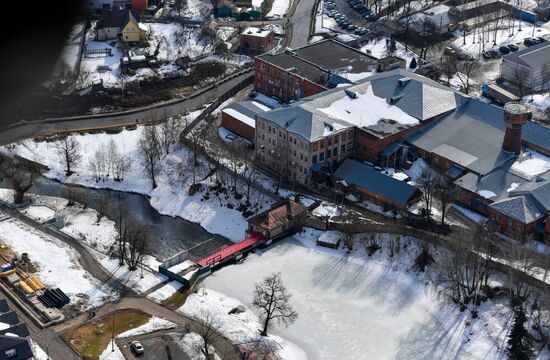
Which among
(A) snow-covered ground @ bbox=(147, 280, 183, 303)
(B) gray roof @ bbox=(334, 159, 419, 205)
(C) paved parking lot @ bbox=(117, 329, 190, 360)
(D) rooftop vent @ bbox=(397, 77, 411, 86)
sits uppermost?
(D) rooftop vent @ bbox=(397, 77, 411, 86)

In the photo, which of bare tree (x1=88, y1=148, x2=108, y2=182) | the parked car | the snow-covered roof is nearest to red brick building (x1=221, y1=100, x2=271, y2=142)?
bare tree (x1=88, y1=148, x2=108, y2=182)

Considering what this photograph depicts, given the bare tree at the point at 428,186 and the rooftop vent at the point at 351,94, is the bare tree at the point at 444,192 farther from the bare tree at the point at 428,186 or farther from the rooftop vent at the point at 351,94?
the rooftop vent at the point at 351,94

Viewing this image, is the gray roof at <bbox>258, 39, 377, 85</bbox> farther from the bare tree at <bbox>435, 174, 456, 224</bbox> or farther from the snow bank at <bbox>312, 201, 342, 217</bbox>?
the bare tree at <bbox>435, 174, 456, 224</bbox>

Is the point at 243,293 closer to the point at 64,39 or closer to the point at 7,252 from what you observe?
the point at 7,252

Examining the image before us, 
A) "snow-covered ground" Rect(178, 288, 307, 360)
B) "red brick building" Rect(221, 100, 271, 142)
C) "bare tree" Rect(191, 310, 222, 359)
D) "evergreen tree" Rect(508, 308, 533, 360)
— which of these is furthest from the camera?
"red brick building" Rect(221, 100, 271, 142)

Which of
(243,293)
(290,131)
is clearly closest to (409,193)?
(290,131)

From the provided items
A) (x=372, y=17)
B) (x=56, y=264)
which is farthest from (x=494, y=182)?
(x=372, y=17)

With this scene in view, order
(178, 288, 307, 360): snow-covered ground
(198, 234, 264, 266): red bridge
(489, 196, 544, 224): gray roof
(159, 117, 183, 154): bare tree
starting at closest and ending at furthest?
(178, 288, 307, 360): snow-covered ground → (489, 196, 544, 224): gray roof → (198, 234, 264, 266): red bridge → (159, 117, 183, 154): bare tree
